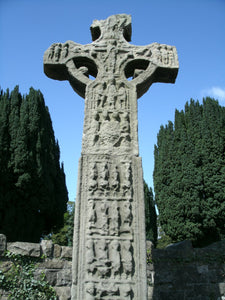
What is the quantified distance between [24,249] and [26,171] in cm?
976

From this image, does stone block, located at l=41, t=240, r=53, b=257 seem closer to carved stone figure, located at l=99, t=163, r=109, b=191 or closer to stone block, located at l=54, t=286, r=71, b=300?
stone block, located at l=54, t=286, r=71, b=300

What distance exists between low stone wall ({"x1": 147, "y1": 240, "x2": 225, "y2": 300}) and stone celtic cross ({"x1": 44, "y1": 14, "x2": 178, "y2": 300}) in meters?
2.84

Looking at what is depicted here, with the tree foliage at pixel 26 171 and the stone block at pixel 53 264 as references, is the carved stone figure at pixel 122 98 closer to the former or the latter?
the stone block at pixel 53 264

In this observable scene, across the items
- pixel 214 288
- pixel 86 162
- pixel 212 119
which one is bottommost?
pixel 214 288

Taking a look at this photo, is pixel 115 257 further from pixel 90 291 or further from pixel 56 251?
pixel 56 251

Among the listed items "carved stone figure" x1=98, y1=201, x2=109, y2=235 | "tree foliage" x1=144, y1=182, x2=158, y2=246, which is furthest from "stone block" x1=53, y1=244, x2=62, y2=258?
"tree foliage" x1=144, y1=182, x2=158, y2=246

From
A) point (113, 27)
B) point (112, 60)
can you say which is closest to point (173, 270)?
point (112, 60)

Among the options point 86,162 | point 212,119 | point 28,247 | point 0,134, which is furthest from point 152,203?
point 86,162

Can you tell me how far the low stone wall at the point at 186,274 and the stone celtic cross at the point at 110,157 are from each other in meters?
2.84

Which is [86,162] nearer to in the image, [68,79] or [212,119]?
[68,79]

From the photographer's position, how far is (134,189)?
3.64m

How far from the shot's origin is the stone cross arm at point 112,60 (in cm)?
463

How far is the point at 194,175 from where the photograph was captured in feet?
49.3

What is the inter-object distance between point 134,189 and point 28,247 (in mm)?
2834
